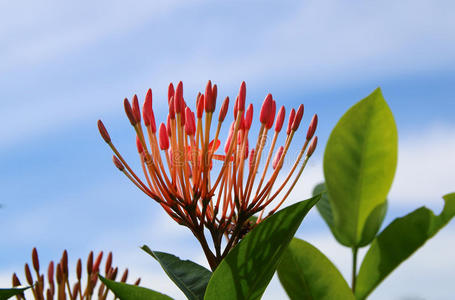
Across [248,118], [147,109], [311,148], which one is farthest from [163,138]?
[311,148]

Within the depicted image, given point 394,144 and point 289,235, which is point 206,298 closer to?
point 289,235

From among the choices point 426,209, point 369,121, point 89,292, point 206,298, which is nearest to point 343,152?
point 369,121

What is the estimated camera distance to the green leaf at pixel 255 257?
749 millimetres

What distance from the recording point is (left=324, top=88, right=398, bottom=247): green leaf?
2.88 ft

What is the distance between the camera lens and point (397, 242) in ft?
3.02

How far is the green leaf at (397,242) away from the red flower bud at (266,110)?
0.29 m

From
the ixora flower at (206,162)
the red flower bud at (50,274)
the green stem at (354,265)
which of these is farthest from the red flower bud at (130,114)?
→ the red flower bud at (50,274)

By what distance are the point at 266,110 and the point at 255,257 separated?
0.30 meters

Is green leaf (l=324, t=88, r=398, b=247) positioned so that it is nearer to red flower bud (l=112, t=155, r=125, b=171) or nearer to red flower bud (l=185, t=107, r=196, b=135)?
red flower bud (l=185, t=107, r=196, b=135)

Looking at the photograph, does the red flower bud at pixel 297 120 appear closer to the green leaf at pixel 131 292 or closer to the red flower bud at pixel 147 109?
the red flower bud at pixel 147 109

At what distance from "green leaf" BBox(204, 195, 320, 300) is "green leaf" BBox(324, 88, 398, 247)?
0.52ft

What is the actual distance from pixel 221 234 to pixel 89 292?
1.75 feet

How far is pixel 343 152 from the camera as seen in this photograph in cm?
89

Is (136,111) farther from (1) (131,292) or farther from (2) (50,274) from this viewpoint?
(2) (50,274)
